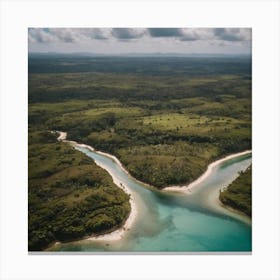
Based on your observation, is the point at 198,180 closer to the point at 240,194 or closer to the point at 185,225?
the point at 240,194

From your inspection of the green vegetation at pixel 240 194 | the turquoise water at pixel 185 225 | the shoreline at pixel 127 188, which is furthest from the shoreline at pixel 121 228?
the green vegetation at pixel 240 194

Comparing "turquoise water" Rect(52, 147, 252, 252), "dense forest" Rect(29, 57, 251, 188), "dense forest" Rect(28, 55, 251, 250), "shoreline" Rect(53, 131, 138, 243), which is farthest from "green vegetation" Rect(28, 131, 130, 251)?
"dense forest" Rect(29, 57, 251, 188)

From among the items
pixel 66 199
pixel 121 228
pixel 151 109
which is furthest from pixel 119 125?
pixel 121 228

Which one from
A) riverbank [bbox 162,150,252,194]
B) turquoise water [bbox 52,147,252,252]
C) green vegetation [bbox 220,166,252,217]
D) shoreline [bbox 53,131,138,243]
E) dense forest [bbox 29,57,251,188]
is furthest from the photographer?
dense forest [bbox 29,57,251,188]

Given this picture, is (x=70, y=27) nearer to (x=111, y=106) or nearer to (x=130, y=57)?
(x=130, y=57)

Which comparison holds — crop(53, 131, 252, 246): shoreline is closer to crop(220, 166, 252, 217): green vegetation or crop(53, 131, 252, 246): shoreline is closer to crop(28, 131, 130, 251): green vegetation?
crop(28, 131, 130, 251): green vegetation

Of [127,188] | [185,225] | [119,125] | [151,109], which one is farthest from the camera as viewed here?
[151,109]
